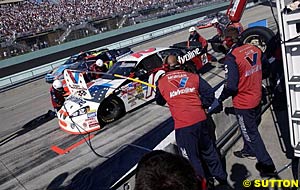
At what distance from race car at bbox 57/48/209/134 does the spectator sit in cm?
642

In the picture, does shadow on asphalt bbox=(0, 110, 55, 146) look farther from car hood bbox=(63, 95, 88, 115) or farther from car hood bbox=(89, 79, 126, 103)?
car hood bbox=(89, 79, 126, 103)

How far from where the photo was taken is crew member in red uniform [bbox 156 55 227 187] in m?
3.85

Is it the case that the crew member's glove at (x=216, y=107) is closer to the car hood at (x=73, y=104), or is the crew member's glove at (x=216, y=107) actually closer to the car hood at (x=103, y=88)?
the car hood at (x=103, y=88)

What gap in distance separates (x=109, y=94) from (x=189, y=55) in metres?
3.42

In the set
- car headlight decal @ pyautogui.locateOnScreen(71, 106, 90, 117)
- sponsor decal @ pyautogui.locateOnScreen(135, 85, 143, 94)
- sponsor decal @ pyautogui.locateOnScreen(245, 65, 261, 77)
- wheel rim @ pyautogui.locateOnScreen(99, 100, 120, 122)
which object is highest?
sponsor decal @ pyautogui.locateOnScreen(245, 65, 261, 77)

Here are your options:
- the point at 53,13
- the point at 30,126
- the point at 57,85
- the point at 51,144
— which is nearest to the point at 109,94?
the point at 57,85

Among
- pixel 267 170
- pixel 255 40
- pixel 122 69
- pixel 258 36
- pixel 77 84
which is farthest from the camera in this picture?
pixel 122 69

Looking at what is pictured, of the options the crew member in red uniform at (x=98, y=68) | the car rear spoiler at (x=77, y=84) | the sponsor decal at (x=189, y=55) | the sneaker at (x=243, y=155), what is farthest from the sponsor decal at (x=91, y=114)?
the sneaker at (x=243, y=155)

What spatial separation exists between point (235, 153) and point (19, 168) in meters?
4.62

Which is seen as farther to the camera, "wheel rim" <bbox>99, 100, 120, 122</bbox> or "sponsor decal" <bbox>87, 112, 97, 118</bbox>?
"wheel rim" <bbox>99, 100, 120, 122</bbox>

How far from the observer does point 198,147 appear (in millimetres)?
3975

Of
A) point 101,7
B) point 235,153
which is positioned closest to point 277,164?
A: point 235,153

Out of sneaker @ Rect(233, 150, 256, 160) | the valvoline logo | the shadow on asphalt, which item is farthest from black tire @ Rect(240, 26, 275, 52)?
the shadow on asphalt

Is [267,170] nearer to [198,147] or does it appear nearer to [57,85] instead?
[198,147]
